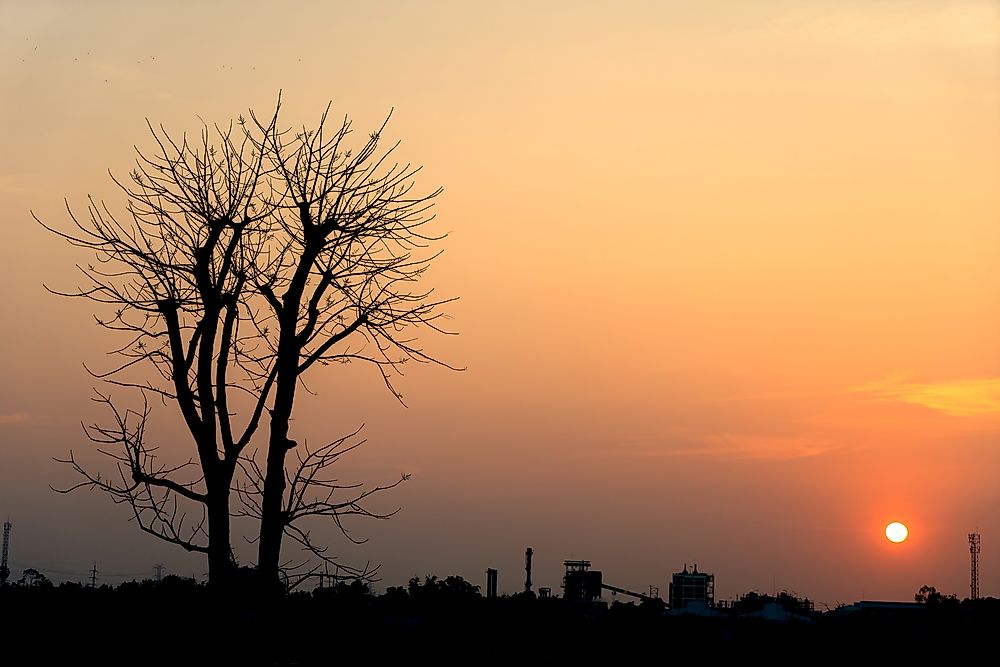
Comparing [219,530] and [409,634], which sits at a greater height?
[219,530]

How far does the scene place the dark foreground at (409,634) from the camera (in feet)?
43.0

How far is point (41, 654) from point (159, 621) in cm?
125

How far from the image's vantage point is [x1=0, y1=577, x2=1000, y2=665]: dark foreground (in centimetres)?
1312

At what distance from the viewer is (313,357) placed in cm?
1297

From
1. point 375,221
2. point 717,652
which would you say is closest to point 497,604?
point 717,652

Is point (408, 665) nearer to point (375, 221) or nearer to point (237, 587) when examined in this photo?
point (237, 587)

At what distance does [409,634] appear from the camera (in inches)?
551

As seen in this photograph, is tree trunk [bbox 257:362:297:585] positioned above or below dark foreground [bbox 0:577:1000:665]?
above

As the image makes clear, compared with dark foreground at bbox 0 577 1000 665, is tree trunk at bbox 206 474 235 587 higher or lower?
higher

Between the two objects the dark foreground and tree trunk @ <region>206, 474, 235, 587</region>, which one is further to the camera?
the dark foreground

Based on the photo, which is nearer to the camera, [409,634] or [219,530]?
[219,530]

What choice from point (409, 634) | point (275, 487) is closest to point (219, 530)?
point (275, 487)

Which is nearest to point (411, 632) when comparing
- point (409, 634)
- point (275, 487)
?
point (409, 634)

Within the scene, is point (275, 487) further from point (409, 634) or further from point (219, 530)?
point (409, 634)
